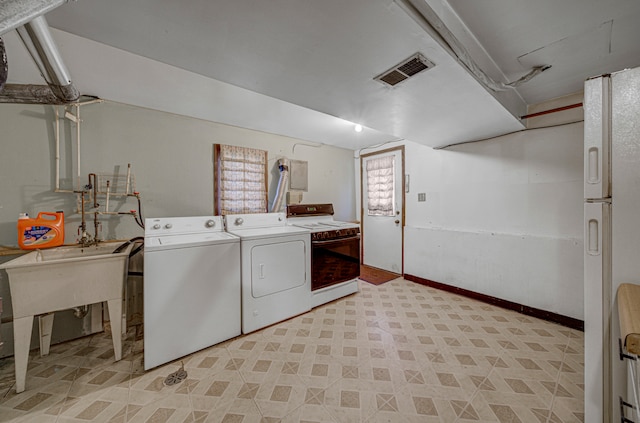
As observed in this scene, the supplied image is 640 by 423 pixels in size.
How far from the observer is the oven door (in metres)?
Result: 2.75

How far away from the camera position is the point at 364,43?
3.87 feet

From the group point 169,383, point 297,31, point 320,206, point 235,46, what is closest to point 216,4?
point 235,46

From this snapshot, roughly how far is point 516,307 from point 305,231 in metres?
2.63

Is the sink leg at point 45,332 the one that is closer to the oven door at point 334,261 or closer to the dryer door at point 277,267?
the dryer door at point 277,267

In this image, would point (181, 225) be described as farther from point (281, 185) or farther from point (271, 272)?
point (281, 185)

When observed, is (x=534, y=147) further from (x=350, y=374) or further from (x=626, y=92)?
(x=350, y=374)

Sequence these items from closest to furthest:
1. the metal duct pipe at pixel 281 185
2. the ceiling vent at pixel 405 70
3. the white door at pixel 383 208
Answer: the ceiling vent at pixel 405 70
the metal duct pipe at pixel 281 185
the white door at pixel 383 208

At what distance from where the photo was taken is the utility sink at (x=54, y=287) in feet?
5.18

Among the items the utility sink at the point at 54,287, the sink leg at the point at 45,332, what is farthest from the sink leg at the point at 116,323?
the sink leg at the point at 45,332

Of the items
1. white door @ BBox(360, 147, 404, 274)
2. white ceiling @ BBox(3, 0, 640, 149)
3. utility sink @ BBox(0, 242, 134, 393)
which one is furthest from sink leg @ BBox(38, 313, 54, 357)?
white door @ BBox(360, 147, 404, 274)

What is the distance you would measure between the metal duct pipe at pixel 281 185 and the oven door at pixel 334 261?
1044mm

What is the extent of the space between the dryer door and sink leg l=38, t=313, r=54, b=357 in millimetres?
1773

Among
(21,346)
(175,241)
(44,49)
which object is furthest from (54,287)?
(44,49)

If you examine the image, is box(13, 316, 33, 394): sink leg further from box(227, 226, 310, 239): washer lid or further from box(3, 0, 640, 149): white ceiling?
box(3, 0, 640, 149): white ceiling
